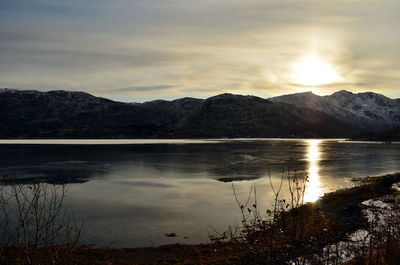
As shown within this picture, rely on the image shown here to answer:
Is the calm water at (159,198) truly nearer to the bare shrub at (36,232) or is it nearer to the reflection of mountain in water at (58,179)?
the reflection of mountain in water at (58,179)

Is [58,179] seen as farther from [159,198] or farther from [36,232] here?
[36,232]

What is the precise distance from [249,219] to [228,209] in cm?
379

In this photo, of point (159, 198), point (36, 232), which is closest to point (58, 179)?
point (159, 198)

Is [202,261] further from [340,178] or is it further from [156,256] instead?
[340,178]

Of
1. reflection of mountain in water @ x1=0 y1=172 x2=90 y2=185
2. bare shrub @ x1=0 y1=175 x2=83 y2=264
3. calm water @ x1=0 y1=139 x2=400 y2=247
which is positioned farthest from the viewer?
reflection of mountain in water @ x1=0 y1=172 x2=90 y2=185

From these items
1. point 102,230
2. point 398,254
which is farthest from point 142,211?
point 398,254

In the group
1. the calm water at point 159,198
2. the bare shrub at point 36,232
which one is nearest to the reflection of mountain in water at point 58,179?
the calm water at point 159,198

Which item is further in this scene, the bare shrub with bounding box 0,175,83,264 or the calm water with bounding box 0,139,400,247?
the calm water with bounding box 0,139,400,247

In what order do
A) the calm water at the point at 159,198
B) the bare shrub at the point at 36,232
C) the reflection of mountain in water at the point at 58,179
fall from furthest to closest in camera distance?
the reflection of mountain in water at the point at 58,179
the calm water at the point at 159,198
the bare shrub at the point at 36,232

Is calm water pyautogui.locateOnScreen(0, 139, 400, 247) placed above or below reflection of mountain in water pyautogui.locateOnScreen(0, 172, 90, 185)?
below

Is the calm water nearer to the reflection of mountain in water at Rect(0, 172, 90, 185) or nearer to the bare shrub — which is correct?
the reflection of mountain in water at Rect(0, 172, 90, 185)

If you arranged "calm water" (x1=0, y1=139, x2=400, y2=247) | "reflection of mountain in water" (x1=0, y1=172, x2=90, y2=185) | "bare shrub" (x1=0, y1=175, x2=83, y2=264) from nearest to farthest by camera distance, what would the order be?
"bare shrub" (x1=0, y1=175, x2=83, y2=264) < "calm water" (x1=0, y1=139, x2=400, y2=247) < "reflection of mountain in water" (x1=0, y1=172, x2=90, y2=185)

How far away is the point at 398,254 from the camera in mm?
10688

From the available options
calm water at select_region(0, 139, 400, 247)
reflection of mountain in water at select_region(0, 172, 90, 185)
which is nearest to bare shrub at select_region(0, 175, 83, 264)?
calm water at select_region(0, 139, 400, 247)
